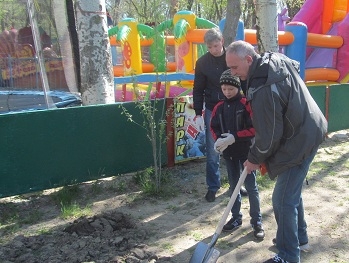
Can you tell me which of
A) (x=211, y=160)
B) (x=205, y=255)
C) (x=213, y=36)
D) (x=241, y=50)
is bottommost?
(x=205, y=255)

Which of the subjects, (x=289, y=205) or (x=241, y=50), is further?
(x=289, y=205)

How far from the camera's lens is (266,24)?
602 centimetres

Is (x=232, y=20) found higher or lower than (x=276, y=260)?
higher

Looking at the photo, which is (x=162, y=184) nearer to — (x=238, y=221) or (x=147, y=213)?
(x=147, y=213)

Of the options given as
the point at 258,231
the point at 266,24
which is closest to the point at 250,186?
the point at 258,231

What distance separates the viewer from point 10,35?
9750mm

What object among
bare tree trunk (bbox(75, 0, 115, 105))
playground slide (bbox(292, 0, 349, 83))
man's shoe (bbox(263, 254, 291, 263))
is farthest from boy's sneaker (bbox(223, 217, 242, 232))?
playground slide (bbox(292, 0, 349, 83))

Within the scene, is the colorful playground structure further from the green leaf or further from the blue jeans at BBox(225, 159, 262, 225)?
the blue jeans at BBox(225, 159, 262, 225)

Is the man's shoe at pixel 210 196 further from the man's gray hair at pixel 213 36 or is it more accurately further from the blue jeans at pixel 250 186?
the man's gray hair at pixel 213 36

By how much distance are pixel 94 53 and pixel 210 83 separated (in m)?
1.76

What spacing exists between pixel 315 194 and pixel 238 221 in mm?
1547

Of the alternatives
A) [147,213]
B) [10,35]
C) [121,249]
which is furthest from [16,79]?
[121,249]

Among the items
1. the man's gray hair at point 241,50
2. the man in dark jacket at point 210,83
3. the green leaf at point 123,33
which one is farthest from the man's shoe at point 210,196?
the green leaf at point 123,33

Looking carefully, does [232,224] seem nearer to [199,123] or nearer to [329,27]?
[199,123]
